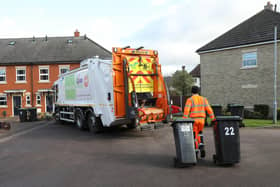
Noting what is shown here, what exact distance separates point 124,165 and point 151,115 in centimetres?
330

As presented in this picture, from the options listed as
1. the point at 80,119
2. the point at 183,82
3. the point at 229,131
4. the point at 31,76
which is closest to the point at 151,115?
the point at 229,131

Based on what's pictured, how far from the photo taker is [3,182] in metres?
4.61

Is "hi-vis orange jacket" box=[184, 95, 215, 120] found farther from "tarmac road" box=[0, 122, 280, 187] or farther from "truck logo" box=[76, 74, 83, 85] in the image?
"truck logo" box=[76, 74, 83, 85]

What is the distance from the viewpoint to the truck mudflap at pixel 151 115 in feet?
27.3

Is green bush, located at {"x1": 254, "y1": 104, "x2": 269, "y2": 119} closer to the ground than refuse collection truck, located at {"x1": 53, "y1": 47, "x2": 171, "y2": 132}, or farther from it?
closer to the ground

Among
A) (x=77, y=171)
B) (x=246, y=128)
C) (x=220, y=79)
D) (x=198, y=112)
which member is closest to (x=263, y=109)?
(x=220, y=79)

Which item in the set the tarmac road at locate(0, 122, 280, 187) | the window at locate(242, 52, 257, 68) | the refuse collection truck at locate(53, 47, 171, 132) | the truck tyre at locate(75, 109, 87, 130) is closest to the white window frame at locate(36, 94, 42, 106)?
the truck tyre at locate(75, 109, 87, 130)

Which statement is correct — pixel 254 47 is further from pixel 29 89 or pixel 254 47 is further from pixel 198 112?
pixel 29 89

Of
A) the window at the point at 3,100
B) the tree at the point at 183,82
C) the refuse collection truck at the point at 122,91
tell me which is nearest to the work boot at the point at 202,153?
the refuse collection truck at the point at 122,91

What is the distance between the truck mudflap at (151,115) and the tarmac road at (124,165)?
723mm

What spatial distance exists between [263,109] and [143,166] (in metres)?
12.8

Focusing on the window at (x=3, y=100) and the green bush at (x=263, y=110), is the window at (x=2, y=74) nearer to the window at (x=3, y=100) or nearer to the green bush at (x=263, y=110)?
the window at (x=3, y=100)

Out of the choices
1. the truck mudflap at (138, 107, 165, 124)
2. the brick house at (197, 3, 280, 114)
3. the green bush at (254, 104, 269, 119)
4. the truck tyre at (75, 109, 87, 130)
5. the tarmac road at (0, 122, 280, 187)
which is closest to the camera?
the tarmac road at (0, 122, 280, 187)

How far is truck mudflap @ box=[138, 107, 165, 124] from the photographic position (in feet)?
27.3
